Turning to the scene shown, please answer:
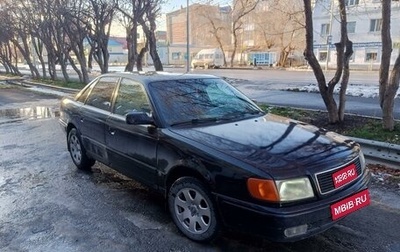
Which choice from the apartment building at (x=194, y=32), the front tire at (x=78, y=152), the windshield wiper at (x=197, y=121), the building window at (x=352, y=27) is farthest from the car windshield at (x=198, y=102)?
the building window at (x=352, y=27)

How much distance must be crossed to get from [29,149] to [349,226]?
5.68 m

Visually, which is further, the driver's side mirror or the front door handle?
the front door handle

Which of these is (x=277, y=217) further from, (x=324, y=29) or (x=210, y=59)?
(x=210, y=59)

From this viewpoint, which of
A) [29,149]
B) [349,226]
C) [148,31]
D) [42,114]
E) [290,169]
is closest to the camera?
[290,169]

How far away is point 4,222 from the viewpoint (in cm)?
372

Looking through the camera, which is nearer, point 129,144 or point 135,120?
point 135,120

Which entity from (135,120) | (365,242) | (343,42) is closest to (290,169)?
(365,242)

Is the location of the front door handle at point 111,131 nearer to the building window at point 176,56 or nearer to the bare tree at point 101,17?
the bare tree at point 101,17

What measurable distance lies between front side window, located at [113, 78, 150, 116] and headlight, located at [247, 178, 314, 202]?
1.58m

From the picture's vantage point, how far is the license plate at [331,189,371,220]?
2803 mm

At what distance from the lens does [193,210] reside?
3.24m

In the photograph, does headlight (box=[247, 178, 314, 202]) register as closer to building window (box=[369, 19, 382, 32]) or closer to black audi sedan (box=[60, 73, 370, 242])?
black audi sedan (box=[60, 73, 370, 242])

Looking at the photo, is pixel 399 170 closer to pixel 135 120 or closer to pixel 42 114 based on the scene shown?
pixel 135 120

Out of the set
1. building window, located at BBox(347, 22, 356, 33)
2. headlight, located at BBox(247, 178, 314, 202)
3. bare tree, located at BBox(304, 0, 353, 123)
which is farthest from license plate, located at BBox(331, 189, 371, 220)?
building window, located at BBox(347, 22, 356, 33)
